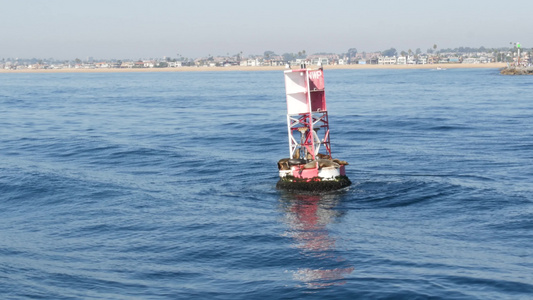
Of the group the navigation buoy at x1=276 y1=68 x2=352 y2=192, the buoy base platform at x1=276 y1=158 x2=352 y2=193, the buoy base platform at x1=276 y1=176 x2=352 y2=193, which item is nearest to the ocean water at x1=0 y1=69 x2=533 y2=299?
the buoy base platform at x1=276 y1=176 x2=352 y2=193

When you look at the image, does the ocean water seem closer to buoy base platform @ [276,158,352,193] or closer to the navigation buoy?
buoy base platform @ [276,158,352,193]

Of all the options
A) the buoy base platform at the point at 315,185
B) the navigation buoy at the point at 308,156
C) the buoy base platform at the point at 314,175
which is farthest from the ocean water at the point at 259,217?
the navigation buoy at the point at 308,156

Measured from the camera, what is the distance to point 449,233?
108ft

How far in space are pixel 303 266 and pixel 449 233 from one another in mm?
8621

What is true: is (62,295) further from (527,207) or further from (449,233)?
(527,207)

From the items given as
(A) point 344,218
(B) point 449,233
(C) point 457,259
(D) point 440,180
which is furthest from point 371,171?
(C) point 457,259

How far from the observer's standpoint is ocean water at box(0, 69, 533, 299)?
87.5 feet

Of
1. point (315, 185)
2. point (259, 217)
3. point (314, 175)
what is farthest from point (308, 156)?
point (259, 217)

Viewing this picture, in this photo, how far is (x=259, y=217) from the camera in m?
37.0

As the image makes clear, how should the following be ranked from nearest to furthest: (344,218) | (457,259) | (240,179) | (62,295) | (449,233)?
(62,295) < (457,259) < (449,233) < (344,218) < (240,179)

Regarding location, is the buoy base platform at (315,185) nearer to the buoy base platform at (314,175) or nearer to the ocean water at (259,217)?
the buoy base platform at (314,175)

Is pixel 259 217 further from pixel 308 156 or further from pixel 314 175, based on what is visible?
pixel 308 156

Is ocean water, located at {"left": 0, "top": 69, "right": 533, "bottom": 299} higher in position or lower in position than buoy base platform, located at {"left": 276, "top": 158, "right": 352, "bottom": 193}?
lower

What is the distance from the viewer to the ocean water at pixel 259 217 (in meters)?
26.7
